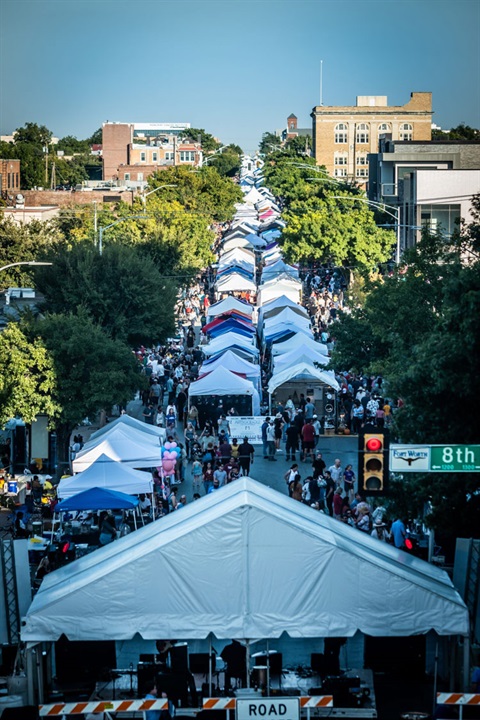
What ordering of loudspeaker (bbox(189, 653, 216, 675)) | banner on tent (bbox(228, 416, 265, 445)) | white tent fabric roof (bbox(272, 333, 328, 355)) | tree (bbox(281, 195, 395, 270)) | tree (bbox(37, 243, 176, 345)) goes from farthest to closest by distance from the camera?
tree (bbox(281, 195, 395, 270)), tree (bbox(37, 243, 176, 345)), white tent fabric roof (bbox(272, 333, 328, 355)), banner on tent (bbox(228, 416, 265, 445)), loudspeaker (bbox(189, 653, 216, 675))

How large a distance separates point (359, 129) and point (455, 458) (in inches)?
6477

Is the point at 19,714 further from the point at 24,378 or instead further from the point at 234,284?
the point at 234,284

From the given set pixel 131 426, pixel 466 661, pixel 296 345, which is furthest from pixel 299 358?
pixel 466 661

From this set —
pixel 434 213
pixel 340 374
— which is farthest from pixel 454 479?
pixel 434 213

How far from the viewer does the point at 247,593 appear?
14.9 metres

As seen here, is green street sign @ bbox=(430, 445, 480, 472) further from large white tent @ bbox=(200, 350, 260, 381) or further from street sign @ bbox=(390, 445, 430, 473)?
large white tent @ bbox=(200, 350, 260, 381)

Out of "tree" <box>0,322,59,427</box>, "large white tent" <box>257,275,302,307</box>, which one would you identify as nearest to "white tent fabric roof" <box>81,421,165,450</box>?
"tree" <box>0,322,59,427</box>

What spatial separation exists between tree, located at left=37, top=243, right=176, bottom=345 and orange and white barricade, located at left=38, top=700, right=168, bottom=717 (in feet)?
99.4

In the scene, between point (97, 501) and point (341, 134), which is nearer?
point (97, 501)

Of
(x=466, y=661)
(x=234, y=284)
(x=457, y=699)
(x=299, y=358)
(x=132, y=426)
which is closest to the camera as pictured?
(x=457, y=699)

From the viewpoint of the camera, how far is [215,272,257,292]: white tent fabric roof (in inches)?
2643

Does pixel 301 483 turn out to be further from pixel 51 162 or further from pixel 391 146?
pixel 51 162

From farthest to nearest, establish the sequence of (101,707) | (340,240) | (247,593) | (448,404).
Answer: (340,240), (448,404), (247,593), (101,707)

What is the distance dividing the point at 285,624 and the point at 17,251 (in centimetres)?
5986
